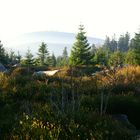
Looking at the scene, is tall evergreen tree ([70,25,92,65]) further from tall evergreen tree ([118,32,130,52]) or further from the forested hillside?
tall evergreen tree ([118,32,130,52])

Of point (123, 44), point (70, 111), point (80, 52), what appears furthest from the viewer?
point (123, 44)

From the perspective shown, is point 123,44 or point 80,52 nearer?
point 80,52

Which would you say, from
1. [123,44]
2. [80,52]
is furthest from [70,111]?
[123,44]

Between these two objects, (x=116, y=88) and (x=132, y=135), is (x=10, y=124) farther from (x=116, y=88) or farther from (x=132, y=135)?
(x=116, y=88)

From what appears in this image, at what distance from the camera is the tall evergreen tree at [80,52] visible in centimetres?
5830

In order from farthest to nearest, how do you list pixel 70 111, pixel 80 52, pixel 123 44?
pixel 123 44, pixel 80 52, pixel 70 111

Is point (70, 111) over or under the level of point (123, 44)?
under

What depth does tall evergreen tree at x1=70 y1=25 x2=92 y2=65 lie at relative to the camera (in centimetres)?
5830

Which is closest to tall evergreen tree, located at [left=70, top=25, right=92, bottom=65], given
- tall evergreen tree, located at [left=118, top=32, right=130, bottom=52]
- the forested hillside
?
the forested hillside

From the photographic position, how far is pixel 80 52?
195 ft

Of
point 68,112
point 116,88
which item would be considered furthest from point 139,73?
point 68,112

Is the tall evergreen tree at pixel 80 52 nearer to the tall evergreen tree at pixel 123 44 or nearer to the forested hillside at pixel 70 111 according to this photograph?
the forested hillside at pixel 70 111

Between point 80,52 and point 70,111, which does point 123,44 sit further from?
point 70,111

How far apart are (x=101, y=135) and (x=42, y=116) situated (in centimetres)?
170
